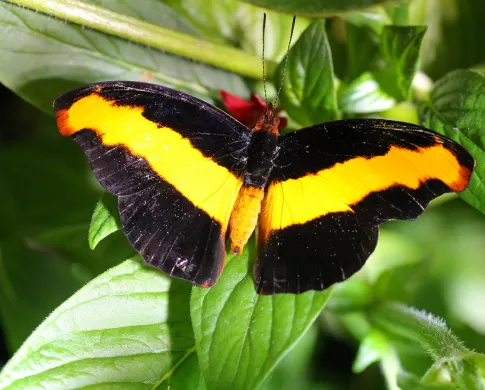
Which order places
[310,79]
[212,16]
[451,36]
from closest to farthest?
[310,79], [212,16], [451,36]

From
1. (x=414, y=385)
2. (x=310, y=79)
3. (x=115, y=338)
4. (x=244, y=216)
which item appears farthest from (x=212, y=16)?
(x=414, y=385)

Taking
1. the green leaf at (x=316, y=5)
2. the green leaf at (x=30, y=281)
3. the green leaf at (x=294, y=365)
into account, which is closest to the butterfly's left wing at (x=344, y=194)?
the green leaf at (x=316, y=5)

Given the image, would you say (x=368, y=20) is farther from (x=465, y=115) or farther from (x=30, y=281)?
(x=30, y=281)

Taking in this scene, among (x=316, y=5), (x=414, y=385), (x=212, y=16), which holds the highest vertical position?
(x=212, y=16)

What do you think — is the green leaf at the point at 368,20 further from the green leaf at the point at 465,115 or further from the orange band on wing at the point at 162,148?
the orange band on wing at the point at 162,148

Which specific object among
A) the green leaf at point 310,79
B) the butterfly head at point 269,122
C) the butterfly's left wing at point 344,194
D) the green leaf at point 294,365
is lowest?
the green leaf at point 294,365

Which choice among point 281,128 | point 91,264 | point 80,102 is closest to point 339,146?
point 281,128
